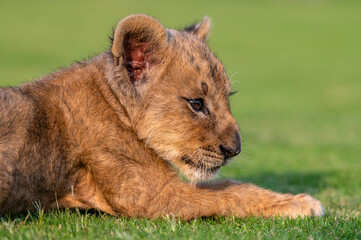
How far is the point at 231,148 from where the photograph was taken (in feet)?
19.1

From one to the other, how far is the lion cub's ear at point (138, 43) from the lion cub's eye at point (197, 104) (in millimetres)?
647

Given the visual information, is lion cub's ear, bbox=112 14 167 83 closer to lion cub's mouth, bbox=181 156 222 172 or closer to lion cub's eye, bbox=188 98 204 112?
lion cub's eye, bbox=188 98 204 112

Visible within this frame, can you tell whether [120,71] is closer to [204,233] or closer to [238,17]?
[204,233]

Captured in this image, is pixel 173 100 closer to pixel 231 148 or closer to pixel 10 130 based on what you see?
pixel 231 148

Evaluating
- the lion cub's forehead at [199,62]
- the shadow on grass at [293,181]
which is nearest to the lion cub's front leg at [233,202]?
the lion cub's forehead at [199,62]

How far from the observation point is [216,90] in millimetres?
6141

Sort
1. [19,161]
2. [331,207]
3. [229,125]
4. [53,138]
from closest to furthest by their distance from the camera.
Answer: [19,161] → [53,138] → [229,125] → [331,207]

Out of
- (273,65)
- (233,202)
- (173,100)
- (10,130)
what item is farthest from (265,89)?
(10,130)

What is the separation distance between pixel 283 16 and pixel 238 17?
478cm

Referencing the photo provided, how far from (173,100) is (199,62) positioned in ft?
1.85

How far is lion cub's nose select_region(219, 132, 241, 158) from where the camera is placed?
5.83 metres

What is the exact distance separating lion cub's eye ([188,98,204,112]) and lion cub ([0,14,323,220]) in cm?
1

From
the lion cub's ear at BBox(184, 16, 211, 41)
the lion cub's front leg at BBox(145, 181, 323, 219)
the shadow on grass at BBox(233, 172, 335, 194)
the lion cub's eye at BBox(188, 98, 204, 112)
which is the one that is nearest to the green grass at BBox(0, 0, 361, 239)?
the shadow on grass at BBox(233, 172, 335, 194)

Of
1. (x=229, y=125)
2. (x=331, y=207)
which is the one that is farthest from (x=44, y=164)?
(x=331, y=207)
